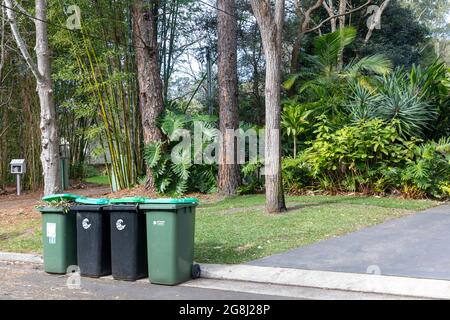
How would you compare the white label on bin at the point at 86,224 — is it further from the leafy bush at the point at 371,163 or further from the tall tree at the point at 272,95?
the leafy bush at the point at 371,163

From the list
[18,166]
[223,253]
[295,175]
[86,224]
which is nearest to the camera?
[86,224]

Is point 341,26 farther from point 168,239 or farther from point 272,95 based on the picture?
point 168,239

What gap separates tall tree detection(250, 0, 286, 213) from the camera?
11.9 metres

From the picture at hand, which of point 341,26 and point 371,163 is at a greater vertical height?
point 341,26

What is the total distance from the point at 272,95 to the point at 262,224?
2.95 meters

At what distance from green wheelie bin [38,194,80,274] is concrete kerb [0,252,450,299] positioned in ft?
6.78

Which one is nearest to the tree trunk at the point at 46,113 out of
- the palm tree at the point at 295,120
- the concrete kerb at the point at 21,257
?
the concrete kerb at the point at 21,257

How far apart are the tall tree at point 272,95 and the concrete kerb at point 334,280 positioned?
4.35m

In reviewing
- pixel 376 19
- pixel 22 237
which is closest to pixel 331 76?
pixel 376 19

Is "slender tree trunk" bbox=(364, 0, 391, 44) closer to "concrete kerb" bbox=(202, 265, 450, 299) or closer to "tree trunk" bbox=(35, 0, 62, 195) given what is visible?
"tree trunk" bbox=(35, 0, 62, 195)

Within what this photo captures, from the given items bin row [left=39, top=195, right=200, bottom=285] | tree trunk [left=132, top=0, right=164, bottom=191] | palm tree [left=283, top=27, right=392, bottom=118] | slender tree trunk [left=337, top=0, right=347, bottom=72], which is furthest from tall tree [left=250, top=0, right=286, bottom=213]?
slender tree trunk [left=337, top=0, right=347, bottom=72]

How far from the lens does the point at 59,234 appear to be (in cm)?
822
